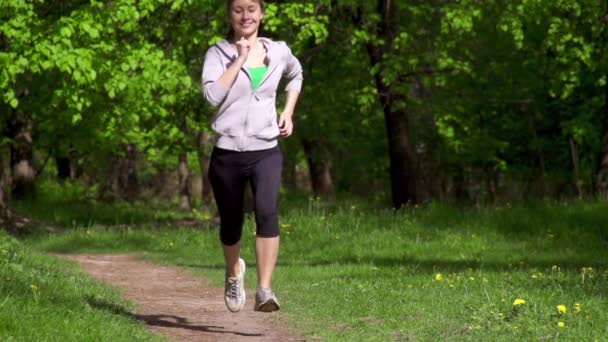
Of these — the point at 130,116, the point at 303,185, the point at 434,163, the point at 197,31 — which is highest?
the point at 197,31

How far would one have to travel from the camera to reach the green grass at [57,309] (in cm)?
612

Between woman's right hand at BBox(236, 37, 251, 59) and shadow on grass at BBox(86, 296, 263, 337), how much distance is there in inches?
80.9

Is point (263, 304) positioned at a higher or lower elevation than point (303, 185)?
higher

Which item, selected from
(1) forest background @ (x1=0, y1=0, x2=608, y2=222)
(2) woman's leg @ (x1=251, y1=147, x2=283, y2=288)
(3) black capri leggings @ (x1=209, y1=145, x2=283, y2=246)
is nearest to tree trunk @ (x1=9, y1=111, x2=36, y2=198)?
(1) forest background @ (x1=0, y1=0, x2=608, y2=222)

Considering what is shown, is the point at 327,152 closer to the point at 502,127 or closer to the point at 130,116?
the point at 502,127

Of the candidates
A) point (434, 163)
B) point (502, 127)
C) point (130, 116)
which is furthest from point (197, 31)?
point (502, 127)

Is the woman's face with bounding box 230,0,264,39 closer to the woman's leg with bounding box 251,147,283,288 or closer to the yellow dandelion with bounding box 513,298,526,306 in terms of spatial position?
the woman's leg with bounding box 251,147,283,288

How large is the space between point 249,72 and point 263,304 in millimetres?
1538

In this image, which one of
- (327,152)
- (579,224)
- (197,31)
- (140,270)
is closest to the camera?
(140,270)

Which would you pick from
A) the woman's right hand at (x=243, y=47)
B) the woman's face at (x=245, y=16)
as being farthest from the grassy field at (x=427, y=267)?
the woman's face at (x=245, y=16)

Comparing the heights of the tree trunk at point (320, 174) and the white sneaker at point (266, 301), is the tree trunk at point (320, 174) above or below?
below

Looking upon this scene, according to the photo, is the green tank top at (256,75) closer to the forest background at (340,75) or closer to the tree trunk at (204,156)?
the forest background at (340,75)

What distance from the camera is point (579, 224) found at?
600 inches

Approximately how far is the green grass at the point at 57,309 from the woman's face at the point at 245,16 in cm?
209
